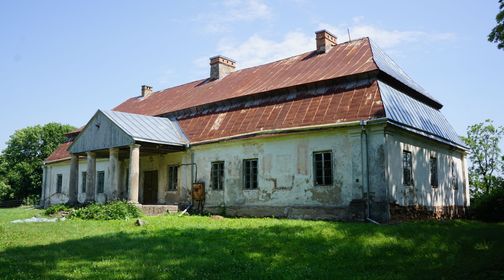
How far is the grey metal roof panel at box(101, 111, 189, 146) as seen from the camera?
1842 cm

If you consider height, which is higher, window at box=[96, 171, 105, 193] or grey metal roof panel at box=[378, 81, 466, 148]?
grey metal roof panel at box=[378, 81, 466, 148]

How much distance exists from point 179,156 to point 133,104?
1031 cm

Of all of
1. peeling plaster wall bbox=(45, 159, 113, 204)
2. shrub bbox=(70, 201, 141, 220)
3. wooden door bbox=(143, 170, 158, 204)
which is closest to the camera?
shrub bbox=(70, 201, 141, 220)

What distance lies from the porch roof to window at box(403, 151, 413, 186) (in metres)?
9.25

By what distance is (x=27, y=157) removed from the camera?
152 ft

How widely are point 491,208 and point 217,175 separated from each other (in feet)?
37.8

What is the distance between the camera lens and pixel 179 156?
2033cm

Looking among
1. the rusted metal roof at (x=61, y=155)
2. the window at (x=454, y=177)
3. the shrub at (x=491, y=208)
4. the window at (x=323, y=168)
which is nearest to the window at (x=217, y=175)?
the window at (x=323, y=168)

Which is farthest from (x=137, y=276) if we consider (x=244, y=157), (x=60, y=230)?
(x=244, y=157)

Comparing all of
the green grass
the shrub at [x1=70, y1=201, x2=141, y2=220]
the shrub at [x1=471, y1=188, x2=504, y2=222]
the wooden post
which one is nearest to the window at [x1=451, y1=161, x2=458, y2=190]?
the shrub at [x1=471, y1=188, x2=504, y2=222]

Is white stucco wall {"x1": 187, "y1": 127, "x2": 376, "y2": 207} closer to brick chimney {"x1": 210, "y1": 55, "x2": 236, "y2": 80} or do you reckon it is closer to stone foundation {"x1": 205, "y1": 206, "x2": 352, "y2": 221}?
stone foundation {"x1": 205, "y1": 206, "x2": 352, "y2": 221}

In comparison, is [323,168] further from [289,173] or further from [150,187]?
[150,187]

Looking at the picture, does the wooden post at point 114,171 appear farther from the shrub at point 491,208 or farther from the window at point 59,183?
the shrub at point 491,208

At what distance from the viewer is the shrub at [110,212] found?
52.5 feet
